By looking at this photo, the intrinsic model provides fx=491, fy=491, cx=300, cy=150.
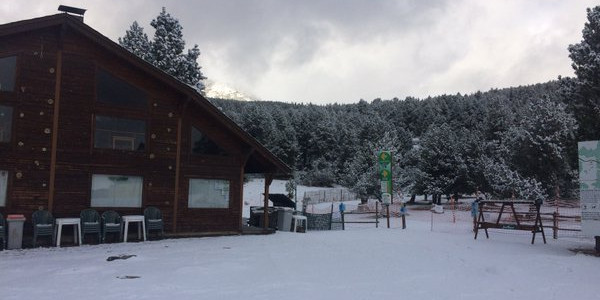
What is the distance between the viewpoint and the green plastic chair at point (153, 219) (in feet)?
52.7

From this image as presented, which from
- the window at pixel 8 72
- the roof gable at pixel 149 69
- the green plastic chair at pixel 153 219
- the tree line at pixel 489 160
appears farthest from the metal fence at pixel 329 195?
the window at pixel 8 72

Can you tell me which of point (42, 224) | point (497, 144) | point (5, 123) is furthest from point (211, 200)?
point (497, 144)

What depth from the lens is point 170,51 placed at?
1543 inches

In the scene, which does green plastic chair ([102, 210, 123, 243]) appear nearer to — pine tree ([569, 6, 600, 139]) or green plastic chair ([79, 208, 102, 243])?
green plastic chair ([79, 208, 102, 243])

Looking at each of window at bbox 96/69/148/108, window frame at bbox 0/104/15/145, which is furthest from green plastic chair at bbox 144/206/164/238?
window frame at bbox 0/104/15/145

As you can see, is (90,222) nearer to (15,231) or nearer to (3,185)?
(15,231)

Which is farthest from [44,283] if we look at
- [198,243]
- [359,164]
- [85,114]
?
[359,164]

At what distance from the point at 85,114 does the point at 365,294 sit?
1118cm

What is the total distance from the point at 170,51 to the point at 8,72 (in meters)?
25.2

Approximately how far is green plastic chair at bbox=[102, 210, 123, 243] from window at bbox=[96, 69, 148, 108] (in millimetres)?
3604

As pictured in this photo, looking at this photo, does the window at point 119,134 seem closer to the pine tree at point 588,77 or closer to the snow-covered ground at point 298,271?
the snow-covered ground at point 298,271

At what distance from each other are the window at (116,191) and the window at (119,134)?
1022 millimetres

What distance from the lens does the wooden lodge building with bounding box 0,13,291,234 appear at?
47.9 feet

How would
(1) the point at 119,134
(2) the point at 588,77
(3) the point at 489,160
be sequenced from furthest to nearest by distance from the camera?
(3) the point at 489,160 → (2) the point at 588,77 → (1) the point at 119,134
